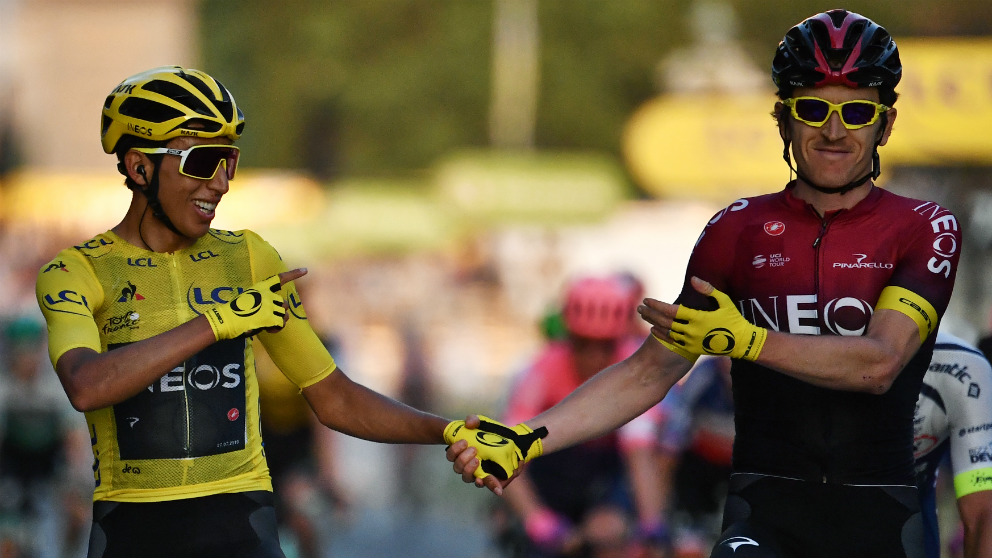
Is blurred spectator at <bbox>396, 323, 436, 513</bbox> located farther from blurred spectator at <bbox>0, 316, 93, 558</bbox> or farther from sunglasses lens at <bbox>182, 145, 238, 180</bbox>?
sunglasses lens at <bbox>182, 145, 238, 180</bbox>

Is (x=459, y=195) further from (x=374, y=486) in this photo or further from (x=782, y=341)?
(x=782, y=341)

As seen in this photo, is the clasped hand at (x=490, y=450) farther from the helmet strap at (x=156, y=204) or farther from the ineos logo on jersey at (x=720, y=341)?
the helmet strap at (x=156, y=204)

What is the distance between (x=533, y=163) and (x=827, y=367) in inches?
1606

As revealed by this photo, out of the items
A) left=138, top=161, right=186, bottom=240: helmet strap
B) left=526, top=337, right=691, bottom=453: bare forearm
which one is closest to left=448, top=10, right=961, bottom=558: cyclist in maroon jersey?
left=526, top=337, right=691, bottom=453: bare forearm

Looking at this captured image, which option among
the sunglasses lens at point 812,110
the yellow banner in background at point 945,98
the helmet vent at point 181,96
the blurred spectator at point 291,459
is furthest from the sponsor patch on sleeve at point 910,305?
the yellow banner in background at point 945,98

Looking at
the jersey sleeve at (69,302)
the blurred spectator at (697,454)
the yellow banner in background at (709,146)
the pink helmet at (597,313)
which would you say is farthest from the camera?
the yellow banner in background at (709,146)

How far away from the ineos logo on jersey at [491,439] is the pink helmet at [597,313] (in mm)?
3556

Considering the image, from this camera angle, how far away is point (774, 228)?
17.5ft

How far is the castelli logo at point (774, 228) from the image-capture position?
5.32 m

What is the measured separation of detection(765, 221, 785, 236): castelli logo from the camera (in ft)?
17.5

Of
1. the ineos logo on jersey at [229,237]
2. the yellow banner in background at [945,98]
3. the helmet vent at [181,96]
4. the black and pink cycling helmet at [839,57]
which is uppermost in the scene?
the black and pink cycling helmet at [839,57]

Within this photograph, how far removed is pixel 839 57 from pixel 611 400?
151 centimetres

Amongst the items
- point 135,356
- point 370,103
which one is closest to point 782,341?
point 135,356

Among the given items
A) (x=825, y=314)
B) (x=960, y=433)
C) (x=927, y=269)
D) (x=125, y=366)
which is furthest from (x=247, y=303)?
(x=960, y=433)
